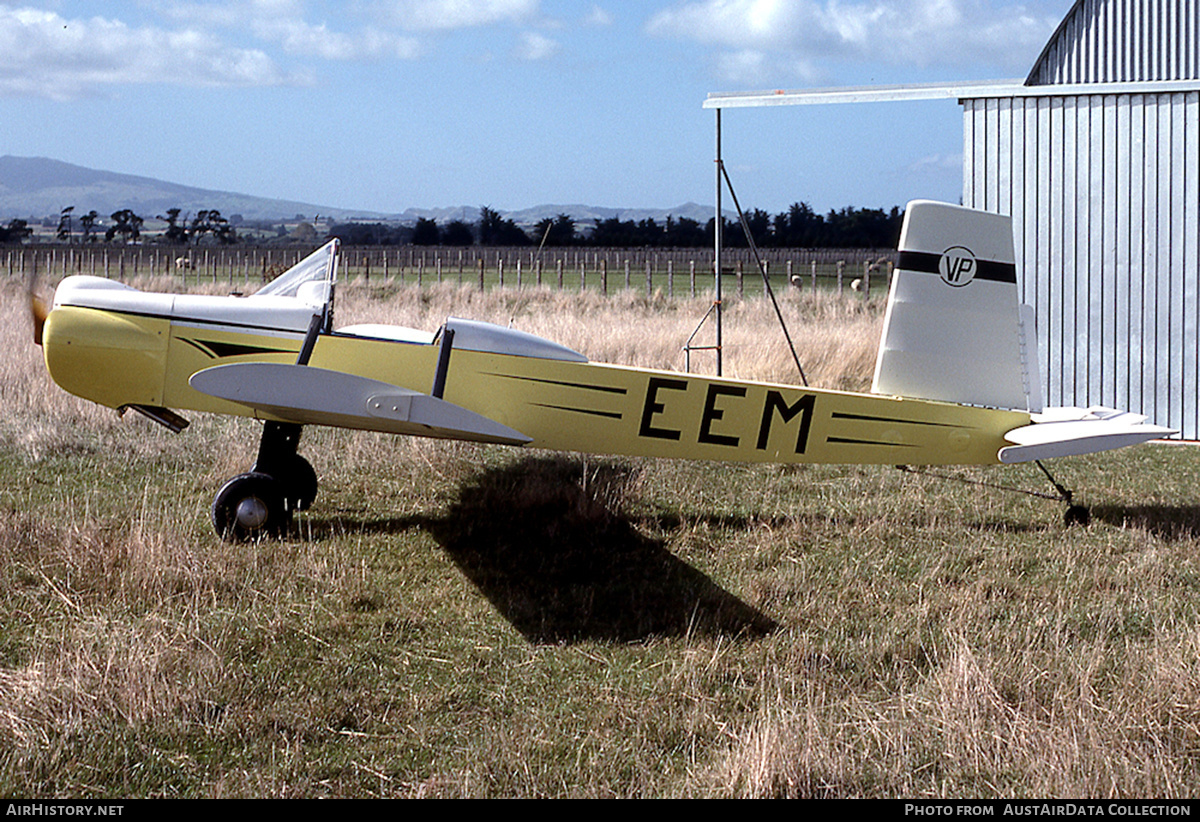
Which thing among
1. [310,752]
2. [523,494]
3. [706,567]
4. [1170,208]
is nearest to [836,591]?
[706,567]

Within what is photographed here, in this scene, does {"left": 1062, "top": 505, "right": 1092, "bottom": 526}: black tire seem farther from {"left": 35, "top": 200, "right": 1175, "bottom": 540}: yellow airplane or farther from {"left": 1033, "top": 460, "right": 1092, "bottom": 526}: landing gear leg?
{"left": 35, "top": 200, "right": 1175, "bottom": 540}: yellow airplane

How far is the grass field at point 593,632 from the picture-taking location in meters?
3.77

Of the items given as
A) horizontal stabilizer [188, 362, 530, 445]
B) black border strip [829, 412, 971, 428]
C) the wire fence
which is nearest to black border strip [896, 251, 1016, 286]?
black border strip [829, 412, 971, 428]

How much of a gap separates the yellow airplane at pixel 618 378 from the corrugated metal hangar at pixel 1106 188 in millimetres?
3872

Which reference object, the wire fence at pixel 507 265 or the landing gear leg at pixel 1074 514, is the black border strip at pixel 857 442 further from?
the wire fence at pixel 507 265

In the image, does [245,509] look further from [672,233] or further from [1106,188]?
[672,233]

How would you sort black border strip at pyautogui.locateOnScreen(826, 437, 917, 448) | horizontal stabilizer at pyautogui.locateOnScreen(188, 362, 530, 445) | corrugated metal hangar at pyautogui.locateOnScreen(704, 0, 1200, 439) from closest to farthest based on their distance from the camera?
horizontal stabilizer at pyautogui.locateOnScreen(188, 362, 530, 445), black border strip at pyautogui.locateOnScreen(826, 437, 917, 448), corrugated metal hangar at pyautogui.locateOnScreen(704, 0, 1200, 439)

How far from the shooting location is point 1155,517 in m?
7.12

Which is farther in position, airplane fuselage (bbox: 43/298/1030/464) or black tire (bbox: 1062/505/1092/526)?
black tire (bbox: 1062/505/1092/526)

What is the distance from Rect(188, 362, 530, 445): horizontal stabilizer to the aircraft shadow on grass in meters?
0.89

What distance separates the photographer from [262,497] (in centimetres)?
636

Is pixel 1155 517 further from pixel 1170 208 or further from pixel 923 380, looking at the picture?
pixel 1170 208

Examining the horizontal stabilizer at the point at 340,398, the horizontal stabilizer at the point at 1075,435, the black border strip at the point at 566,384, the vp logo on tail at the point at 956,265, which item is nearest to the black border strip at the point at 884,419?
the horizontal stabilizer at the point at 1075,435

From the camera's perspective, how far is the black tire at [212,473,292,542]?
249 inches
